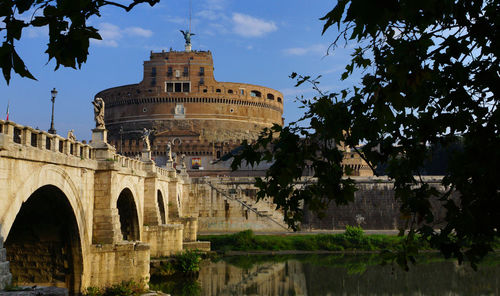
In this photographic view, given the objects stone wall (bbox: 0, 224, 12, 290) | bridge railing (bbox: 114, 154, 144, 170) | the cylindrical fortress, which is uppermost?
the cylindrical fortress

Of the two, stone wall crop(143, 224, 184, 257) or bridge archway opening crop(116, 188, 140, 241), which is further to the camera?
stone wall crop(143, 224, 184, 257)

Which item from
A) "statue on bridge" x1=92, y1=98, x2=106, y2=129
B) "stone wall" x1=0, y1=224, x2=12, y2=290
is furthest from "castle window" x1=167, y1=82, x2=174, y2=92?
"stone wall" x1=0, y1=224, x2=12, y2=290

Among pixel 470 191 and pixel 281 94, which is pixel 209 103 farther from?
pixel 470 191

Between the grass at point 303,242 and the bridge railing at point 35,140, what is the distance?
21.6 metres

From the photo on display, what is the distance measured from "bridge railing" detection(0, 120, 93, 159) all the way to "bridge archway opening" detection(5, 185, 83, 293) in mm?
1883

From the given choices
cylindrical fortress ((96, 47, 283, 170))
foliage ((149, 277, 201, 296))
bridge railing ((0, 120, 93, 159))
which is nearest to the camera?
bridge railing ((0, 120, 93, 159))

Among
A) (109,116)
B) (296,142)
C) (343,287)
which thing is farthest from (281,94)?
(296,142)

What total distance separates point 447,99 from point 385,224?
45152 mm

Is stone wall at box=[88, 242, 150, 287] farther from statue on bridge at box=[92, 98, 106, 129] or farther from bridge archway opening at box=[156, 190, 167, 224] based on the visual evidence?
bridge archway opening at box=[156, 190, 167, 224]

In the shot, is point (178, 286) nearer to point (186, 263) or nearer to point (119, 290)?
point (186, 263)

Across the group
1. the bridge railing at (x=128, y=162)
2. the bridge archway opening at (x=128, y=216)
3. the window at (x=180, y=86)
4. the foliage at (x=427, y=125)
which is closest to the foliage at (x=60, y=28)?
the foliage at (x=427, y=125)

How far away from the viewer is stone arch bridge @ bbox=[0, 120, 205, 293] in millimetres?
11660

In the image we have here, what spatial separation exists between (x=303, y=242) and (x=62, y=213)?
24.6 m

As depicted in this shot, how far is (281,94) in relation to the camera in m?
87.4
